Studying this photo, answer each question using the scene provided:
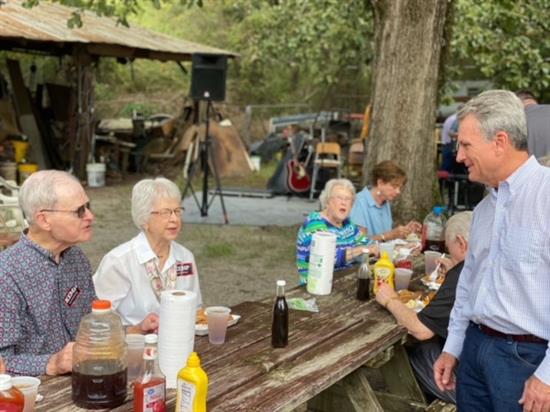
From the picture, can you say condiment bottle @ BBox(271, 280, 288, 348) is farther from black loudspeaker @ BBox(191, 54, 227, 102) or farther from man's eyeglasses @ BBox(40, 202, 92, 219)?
black loudspeaker @ BBox(191, 54, 227, 102)

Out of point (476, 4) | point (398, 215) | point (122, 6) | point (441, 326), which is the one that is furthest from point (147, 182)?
point (476, 4)

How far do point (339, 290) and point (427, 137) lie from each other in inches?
123

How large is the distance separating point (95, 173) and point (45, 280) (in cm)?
1103

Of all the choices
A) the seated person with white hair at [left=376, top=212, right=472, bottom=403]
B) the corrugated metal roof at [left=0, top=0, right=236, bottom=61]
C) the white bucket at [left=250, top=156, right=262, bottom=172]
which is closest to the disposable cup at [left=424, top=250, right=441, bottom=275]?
the seated person with white hair at [left=376, top=212, right=472, bottom=403]

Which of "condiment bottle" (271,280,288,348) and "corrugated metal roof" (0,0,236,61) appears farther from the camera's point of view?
"corrugated metal roof" (0,0,236,61)

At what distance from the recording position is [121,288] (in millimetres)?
3016

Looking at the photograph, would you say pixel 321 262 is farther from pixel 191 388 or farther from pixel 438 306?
pixel 191 388

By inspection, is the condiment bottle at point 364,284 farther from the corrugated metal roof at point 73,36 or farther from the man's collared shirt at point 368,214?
the corrugated metal roof at point 73,36

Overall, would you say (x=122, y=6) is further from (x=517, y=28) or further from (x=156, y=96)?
(x=156, y=96)

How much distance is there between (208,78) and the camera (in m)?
9.72

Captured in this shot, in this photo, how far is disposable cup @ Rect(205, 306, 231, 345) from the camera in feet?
8.59

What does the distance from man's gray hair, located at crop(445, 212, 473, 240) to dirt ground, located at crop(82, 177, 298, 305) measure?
3414 millimetres

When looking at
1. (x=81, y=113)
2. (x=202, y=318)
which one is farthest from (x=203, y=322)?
(x=81, y=113)

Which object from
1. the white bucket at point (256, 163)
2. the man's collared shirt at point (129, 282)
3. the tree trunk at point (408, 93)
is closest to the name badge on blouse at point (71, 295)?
the man's collared shirt at point (129, 282)
